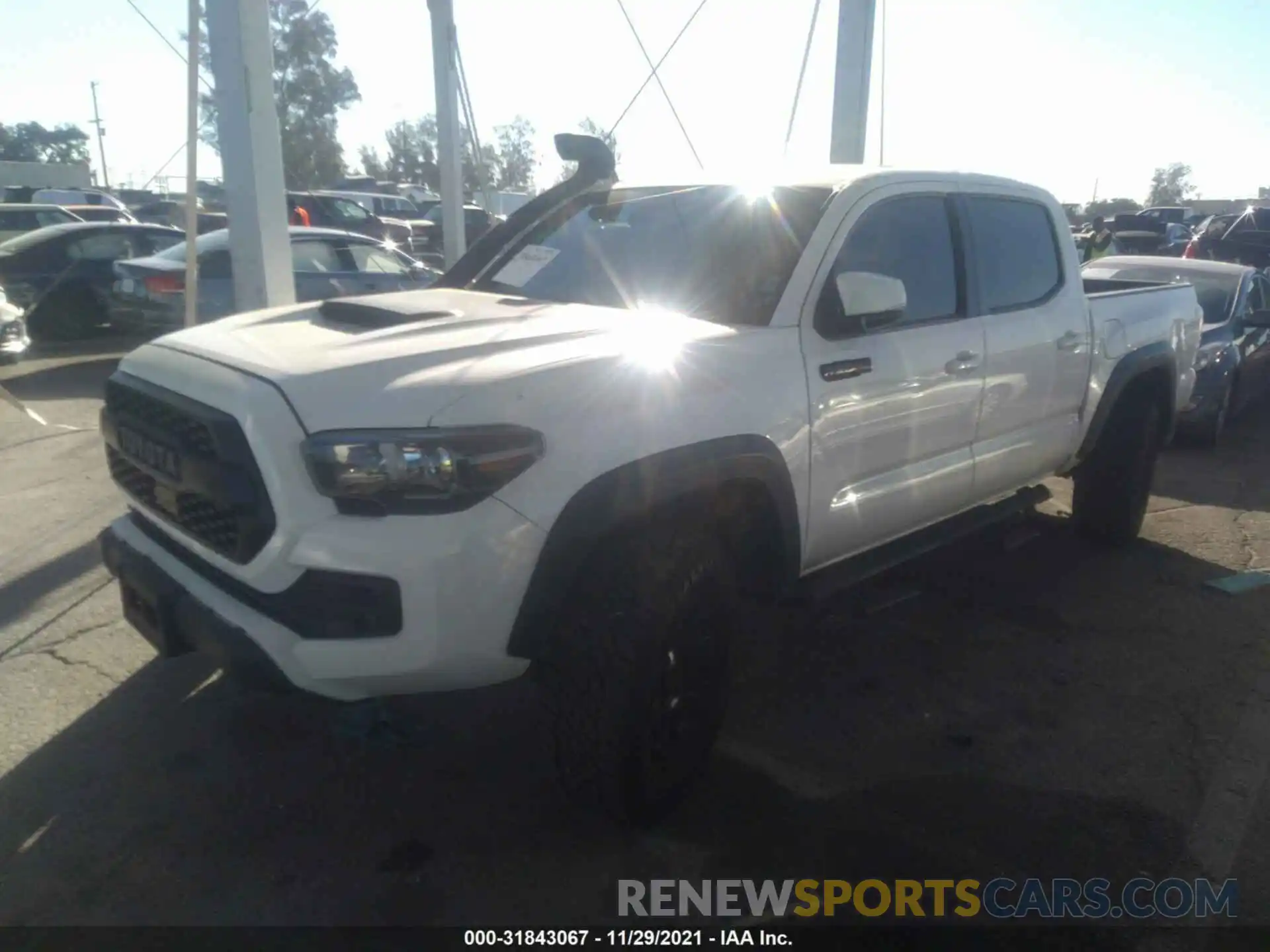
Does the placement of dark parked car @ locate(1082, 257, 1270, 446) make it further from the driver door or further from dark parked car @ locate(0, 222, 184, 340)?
dark parked car @ locate(0, 222, 184, 340)

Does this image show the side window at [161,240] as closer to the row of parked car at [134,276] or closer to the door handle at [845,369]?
the row of parked car at [134,276]

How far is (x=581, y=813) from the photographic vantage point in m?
3.05

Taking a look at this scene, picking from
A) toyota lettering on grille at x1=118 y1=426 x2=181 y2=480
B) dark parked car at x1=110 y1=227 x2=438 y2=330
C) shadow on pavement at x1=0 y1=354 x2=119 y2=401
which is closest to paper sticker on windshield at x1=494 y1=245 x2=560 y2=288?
toyota lettering on grille at x1=118 y1=426 x2=181 y2=480

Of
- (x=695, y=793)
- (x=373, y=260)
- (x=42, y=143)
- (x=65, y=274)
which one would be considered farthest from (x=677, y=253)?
(x=42, y=143)

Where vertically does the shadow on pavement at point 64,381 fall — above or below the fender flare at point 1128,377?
below

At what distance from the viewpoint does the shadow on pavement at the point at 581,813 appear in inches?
106

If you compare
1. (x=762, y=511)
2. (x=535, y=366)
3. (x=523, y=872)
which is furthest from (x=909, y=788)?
(x=535, y=366)

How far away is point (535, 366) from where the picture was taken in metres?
2.57

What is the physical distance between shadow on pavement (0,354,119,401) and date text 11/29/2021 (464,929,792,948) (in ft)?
24.5

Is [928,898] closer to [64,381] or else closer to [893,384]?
[893,384]

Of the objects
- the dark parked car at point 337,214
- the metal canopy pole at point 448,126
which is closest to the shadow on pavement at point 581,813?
the metal canopy pole at point 448,126

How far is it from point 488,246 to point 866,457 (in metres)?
1.88

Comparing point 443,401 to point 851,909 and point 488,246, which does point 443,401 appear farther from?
point 488,246

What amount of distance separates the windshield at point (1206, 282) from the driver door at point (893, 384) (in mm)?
5369
